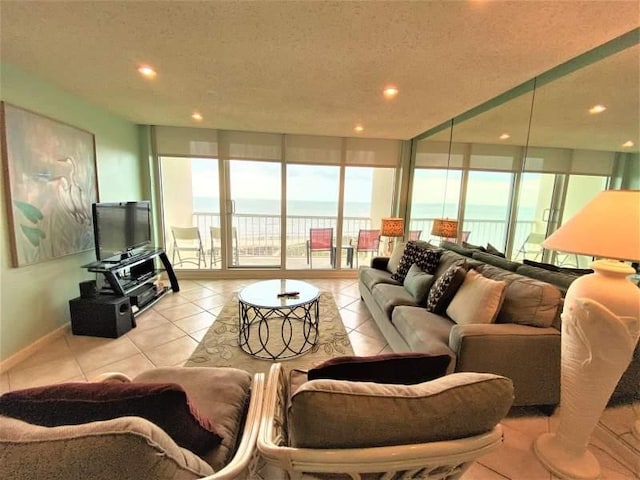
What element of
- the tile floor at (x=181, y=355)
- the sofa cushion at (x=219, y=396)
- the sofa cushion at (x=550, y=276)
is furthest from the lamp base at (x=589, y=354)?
the sofa cushion at (x=219, y=396)

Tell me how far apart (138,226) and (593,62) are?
4.60m

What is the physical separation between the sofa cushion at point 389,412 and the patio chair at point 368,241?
4.35 meters

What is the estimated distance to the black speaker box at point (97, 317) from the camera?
2701 millimetres

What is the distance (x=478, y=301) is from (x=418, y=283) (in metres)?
0.72

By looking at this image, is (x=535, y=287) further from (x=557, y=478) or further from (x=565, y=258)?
(x=557, y=478)

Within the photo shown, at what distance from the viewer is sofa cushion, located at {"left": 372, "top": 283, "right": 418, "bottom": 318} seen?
2.53 meters

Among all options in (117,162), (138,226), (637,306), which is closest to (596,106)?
(637,306)

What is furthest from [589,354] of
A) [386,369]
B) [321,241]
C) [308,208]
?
[308,208]

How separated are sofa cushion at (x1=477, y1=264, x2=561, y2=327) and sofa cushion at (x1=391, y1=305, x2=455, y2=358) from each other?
1.29 feet

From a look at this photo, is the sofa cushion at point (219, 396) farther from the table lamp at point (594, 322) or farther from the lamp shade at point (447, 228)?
the lamp shade at point (447, 228)

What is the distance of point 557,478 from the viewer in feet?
4.74

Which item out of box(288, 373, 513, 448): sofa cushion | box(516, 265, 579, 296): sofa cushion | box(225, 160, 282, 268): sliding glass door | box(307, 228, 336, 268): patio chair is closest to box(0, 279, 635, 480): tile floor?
box(516, 265, 579, 296): sofa cushion

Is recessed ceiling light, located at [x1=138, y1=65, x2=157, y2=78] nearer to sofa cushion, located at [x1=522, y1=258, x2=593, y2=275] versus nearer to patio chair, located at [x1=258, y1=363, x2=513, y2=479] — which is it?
patio chair, located at [x1=258, y1=363, x2=513, y2=479]

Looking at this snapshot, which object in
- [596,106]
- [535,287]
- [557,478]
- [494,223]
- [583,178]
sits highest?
[596,106]
